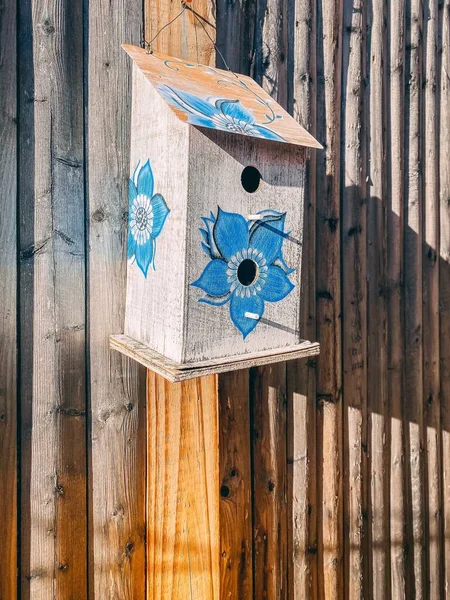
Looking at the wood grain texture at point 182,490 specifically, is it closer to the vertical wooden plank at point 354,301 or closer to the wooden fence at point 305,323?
the wooden fence at point 305,323

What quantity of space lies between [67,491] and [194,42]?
5.21ft

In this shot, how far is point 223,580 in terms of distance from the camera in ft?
6.30

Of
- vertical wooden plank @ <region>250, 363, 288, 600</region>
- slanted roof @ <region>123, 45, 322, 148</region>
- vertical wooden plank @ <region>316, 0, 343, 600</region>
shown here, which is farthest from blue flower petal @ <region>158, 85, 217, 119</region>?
vertical wooden plank @ <region>250, 363, 288, 600</region>

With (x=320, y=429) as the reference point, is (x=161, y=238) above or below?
above

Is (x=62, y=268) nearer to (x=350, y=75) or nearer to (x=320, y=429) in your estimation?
(x=320, y=429)

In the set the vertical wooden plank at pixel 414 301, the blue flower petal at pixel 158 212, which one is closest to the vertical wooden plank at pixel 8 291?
the blue flower petal at pixel 158 212

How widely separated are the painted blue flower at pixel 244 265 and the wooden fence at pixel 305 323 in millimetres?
506

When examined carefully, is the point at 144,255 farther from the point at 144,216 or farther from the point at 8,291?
the point at 8,291

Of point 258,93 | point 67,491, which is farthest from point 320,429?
point 258,93

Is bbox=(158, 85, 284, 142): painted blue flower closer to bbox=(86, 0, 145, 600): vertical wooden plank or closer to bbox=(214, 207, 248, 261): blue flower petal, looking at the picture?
bbox=(214, 207, 248, 261): blue flower petal

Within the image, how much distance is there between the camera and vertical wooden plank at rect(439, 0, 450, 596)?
262cm

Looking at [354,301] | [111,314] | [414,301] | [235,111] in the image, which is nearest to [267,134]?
[235,111]

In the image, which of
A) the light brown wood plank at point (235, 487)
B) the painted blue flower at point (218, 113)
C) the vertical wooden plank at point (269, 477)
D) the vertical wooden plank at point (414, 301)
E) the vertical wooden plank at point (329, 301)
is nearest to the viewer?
the painted blue flower at point (218, 113)

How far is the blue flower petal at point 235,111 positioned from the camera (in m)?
1.38
